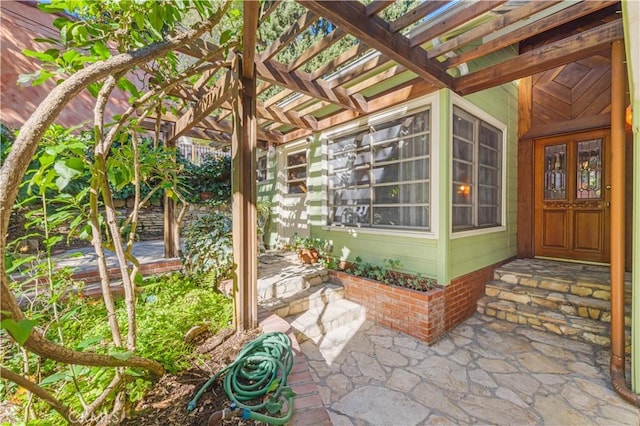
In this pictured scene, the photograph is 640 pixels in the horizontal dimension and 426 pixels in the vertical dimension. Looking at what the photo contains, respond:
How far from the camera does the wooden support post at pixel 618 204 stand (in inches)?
94.1

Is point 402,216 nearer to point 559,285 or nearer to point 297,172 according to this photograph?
point 559,285

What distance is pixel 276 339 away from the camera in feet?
6.88

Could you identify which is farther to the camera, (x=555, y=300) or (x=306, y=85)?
(x=555, y=300)

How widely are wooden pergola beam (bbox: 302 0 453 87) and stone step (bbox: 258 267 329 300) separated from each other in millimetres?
2873

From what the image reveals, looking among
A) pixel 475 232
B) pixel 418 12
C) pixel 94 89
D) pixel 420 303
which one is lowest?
pixel 420 303

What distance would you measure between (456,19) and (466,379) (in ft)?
10.2

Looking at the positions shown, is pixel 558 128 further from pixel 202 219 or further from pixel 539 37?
pixel 202 219

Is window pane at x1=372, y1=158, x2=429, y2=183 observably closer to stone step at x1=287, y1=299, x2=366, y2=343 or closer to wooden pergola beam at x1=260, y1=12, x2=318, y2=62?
stone step at x1=287, y1=299, x2=366, y2=343

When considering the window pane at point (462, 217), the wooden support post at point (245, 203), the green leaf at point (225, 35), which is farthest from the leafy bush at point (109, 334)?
the window pane at point (462, 217)

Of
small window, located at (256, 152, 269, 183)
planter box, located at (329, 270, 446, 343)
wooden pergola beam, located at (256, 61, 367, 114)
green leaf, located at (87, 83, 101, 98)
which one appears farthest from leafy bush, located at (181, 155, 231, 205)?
green leaf, located at (87, 83, 101, 98)

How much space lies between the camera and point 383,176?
4043mm

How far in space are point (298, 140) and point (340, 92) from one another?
2042mm

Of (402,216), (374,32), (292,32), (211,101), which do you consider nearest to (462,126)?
(402,216)

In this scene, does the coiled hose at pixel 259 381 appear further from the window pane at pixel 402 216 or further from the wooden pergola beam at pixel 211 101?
the window pane at pixel 402 216
